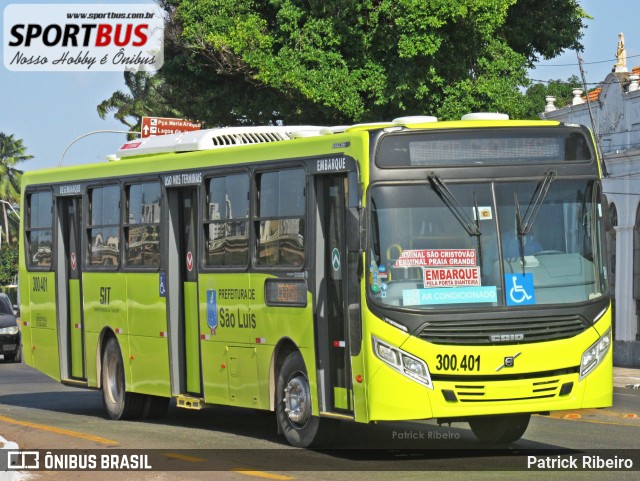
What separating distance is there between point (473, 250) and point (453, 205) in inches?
17.2

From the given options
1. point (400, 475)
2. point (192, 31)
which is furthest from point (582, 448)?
point (192, 31)

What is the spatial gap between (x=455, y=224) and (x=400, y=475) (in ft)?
7.47

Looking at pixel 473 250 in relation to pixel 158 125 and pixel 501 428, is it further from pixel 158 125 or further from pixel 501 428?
pixel 158 125

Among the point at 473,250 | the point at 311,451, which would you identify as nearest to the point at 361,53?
the point at 311,451

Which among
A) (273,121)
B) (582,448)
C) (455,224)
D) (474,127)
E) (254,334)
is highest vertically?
(273,121)

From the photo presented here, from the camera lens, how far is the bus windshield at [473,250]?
13102 mm

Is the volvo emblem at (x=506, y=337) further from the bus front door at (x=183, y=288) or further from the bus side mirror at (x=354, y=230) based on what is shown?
the bus front door at (x=183, y=288)

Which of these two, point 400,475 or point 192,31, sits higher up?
point 192,31

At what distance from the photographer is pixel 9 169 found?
117812 mm

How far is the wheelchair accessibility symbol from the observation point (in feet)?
43.0

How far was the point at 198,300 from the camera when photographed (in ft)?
55.8

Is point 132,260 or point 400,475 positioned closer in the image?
point 400,475

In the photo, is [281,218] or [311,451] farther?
[281,218]

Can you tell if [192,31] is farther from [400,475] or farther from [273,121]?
[400,475]
